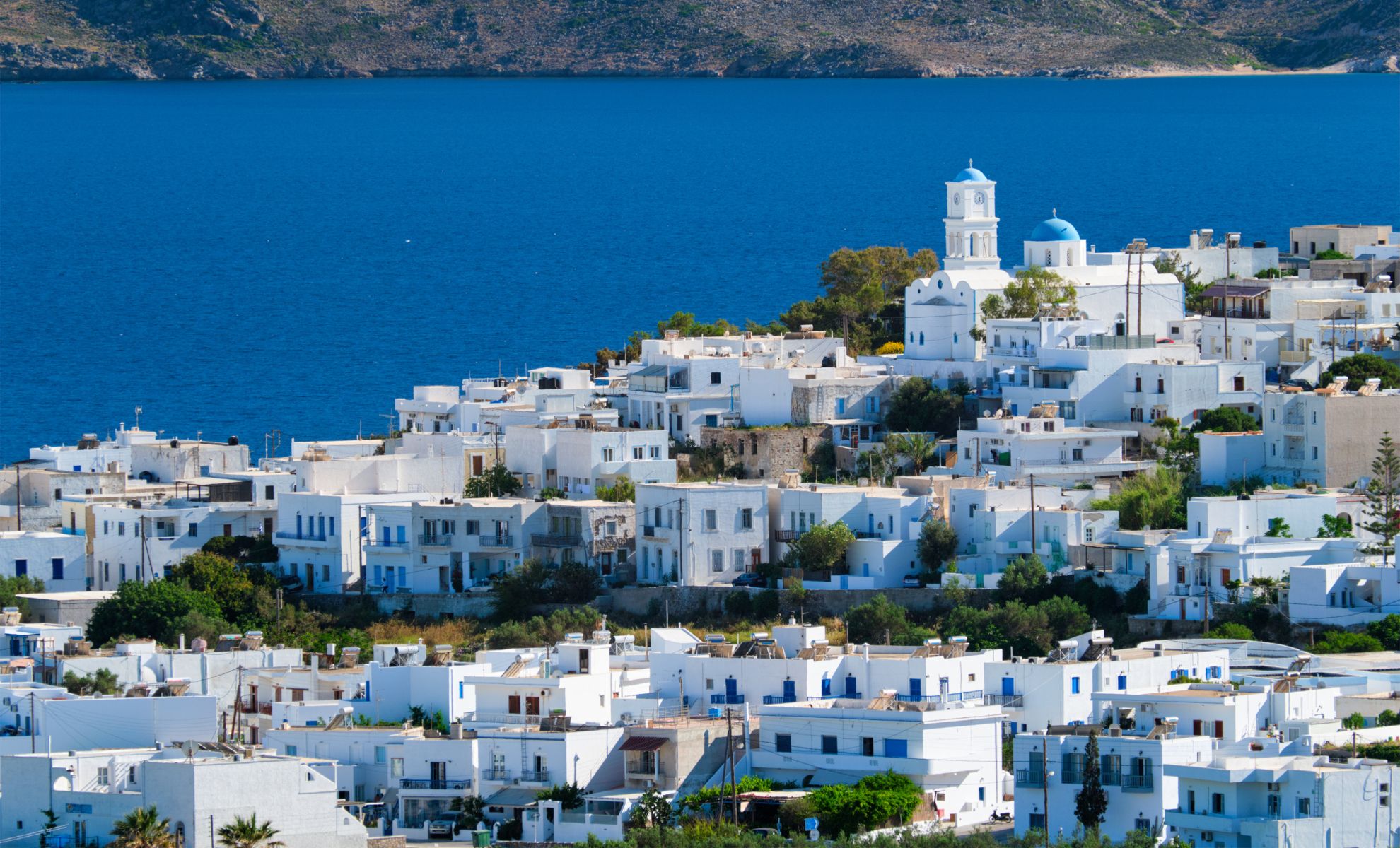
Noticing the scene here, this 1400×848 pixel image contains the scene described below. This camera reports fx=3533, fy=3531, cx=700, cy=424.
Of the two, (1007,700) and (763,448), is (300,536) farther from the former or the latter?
(1007,700)

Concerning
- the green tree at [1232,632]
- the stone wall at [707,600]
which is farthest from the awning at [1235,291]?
the green tree at [1232,632]

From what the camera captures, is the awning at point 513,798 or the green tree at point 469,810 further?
the awning at point 513,798

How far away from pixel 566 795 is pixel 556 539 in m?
18.1

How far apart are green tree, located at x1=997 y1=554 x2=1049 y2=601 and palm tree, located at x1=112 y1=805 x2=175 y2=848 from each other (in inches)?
784

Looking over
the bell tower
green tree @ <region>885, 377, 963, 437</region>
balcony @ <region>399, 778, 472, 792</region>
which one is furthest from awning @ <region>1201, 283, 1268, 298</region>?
balcony @ <region>399, 778, 472, 792</region>

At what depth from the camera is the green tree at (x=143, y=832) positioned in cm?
3672

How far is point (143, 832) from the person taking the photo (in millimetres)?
36875

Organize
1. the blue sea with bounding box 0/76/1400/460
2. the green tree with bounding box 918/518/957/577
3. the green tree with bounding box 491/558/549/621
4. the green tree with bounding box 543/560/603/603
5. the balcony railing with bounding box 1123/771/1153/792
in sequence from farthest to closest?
the blue sea with bounding box 0/76/1400/460, the green tree with bounding box 543/560/603/603, the green tree with bounding box 491/558/549/621, the green tree with bounding box 918/518/957/577, the balcony railing with bounding box 1123/771/1153/792

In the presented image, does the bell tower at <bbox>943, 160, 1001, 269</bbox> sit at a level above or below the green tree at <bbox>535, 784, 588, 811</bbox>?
above

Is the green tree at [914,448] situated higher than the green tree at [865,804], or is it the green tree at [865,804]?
the green tree at [914,448]

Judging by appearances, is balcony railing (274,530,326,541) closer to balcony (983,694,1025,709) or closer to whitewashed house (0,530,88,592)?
whitewashed house (0,530,88,592)

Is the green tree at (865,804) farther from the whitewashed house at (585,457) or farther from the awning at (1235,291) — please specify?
the awning at (1235,291)

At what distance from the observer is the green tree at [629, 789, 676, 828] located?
38.8m

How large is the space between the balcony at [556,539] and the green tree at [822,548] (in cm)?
397
